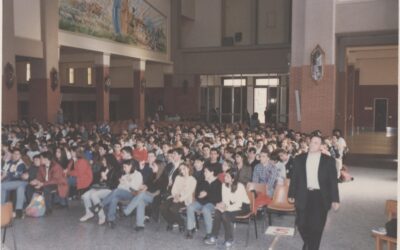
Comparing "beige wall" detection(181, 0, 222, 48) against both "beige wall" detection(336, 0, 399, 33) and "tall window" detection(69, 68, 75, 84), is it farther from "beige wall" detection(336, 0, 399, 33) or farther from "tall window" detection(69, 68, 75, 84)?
"beige wall" detection(336, 0, 399, 33)

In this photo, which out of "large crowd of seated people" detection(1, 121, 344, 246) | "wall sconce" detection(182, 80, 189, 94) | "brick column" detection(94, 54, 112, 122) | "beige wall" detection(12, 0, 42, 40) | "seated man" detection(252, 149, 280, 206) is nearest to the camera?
"large crowd of seated people" detection(1, 121, 344, 246)

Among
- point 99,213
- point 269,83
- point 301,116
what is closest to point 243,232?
point 99,213

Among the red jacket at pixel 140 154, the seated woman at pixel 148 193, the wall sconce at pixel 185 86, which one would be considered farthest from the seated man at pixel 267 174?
the wall sconce at pixel 185 86

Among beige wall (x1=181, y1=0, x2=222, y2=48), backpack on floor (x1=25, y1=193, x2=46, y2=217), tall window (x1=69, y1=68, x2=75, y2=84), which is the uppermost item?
beige wall (x1=181, y1=0, x2=222, y2=48)

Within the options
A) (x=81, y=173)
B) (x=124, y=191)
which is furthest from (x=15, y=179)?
(x=124, y=191)

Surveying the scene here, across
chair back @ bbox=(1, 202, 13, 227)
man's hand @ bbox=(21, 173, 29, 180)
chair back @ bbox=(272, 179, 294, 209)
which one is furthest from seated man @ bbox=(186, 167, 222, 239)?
man's hand @ bbox=(21, 173, 29, 180)

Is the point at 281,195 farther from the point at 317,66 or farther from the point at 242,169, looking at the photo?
the point at 317,66

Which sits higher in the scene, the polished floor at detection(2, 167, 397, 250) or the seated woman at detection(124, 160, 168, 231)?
the seated woman at detection(124, 160, 168, 231)

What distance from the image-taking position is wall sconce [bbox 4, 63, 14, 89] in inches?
644

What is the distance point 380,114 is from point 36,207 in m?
25.8

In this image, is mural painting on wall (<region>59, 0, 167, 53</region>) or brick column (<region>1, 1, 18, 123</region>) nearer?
brick column (<region>1, 1, 18, 123</region>)

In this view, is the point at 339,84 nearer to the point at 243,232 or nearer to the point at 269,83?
the point at 269,83

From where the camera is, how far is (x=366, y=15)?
15.3m

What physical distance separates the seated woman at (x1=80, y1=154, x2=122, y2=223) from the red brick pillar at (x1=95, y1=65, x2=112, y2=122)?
13555 millimetres
